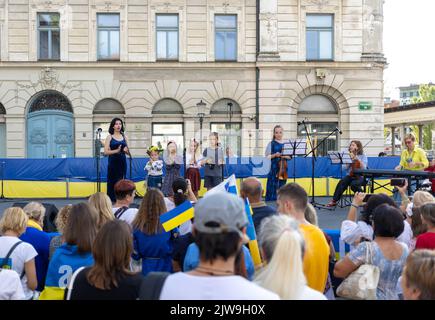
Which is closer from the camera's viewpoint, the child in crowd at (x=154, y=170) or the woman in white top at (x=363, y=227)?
the woman in white top at (x=363, y=227)

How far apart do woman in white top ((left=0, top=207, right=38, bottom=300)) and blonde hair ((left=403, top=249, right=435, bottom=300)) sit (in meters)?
3.18

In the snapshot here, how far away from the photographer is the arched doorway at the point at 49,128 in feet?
87.9

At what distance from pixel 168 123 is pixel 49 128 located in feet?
17.7

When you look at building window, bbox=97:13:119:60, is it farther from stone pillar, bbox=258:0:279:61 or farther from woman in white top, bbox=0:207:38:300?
woman in white top, bbox=0:207:38:300

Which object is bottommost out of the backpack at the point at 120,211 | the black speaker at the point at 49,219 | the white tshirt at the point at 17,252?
the black speaker at the point at 49,219

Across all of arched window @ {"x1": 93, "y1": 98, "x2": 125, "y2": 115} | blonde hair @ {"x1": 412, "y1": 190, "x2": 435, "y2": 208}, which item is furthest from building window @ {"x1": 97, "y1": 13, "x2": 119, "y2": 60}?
blonde hair @ {"x1": 412, "y1": 190, "x2": 435, "y2": 208}

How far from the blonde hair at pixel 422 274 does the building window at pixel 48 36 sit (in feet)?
83.7

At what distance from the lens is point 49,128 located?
87.8 ft

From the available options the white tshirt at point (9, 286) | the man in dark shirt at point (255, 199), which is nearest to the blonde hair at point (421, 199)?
the man in dark shirt at point (255, 199)

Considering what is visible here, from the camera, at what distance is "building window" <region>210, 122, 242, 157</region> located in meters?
27.2

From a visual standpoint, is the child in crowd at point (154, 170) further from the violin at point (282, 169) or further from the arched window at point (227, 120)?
the arched window at point (227, 120)

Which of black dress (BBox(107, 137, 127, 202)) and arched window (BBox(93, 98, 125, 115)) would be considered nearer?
black dress (BBox(107, 137, 127, 202))

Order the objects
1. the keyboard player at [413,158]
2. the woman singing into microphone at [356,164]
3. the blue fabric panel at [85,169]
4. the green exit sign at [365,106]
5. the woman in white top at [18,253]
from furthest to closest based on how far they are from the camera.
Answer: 1. the green exit sign at [365,106]
2. the blue fabric panel at [85,169]
3. the woman singing into microphone at [356,164]
4. the keyboard player at [413,158]
5. the woman in white top at [18,253]
